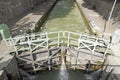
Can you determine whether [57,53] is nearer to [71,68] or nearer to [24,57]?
[71,68]

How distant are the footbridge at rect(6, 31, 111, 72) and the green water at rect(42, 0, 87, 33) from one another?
16.2 ft

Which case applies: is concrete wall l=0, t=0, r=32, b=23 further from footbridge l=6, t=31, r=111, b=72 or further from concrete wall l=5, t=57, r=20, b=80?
concrete wall l=5, t=57, r=20, b=80

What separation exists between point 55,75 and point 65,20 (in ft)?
26.5

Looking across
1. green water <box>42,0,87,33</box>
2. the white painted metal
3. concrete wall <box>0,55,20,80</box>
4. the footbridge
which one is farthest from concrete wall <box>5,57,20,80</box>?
green water <box>42,0,87,33</box>

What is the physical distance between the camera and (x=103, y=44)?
34.8 feet

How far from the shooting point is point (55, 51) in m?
11.2

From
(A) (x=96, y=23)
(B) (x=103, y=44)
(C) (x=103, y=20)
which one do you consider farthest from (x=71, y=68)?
(C) (x=103, y=20)

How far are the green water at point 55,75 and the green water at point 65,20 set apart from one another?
5.17 meters

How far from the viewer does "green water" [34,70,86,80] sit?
1151 cm

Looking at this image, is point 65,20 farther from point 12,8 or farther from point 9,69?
point 9,69

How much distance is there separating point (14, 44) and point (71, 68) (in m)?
4.34

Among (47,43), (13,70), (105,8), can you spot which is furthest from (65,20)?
(13,70)

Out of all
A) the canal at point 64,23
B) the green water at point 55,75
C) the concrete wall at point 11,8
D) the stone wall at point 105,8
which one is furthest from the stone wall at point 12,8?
the stone wall at point 105,8

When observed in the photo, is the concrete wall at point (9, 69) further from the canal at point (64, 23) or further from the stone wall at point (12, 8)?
the stone wall at point (12, 8)
